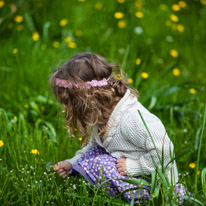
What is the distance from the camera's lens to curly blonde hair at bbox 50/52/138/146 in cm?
169

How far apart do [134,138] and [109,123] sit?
5.8 inches

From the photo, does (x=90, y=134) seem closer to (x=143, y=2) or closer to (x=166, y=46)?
(x=166, y=46)

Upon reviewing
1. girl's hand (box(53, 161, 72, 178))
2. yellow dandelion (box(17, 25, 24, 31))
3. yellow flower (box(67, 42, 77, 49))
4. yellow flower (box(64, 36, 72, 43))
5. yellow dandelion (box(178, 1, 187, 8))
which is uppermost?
yellow dandelion (box(178, 1, 187, 8))

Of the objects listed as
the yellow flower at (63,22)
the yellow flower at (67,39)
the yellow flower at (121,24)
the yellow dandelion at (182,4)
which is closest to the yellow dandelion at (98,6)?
the yellow flower at (121,24)

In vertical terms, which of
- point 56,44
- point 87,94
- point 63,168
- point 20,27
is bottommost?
point 63,168

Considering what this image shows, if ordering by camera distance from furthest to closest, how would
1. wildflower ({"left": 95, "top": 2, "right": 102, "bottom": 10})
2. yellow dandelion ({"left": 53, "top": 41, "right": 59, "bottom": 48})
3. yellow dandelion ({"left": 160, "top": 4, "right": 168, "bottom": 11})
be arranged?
yellow dandelion ({"left": 160, "top": 4, "right": 168, "bottom": 11}), wildflower ({"left": 95, "top": 2, "right": 102, "bottom": 10}), yellow dandelion ({"left": 53, "top": 41, "right": 59, "bottom": 48})

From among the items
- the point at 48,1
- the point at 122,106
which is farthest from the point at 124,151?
the point at 48,1

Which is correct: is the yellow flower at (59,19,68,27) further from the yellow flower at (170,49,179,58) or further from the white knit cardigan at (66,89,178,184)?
the white knit cardigan at (66,89,178,184)

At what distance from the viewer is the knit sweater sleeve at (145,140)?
63.5 inches

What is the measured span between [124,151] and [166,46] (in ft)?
6.93

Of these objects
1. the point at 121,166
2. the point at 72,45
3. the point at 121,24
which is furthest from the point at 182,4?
the point at 121,166

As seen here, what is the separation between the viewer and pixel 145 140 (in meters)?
1.62

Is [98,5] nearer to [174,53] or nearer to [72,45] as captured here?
[72,45]

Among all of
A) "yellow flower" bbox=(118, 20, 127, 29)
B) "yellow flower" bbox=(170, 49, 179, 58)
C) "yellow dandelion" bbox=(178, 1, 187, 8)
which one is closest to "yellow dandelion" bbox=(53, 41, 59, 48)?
"yellow flower" bbox=(118, 20, 127, 29)
